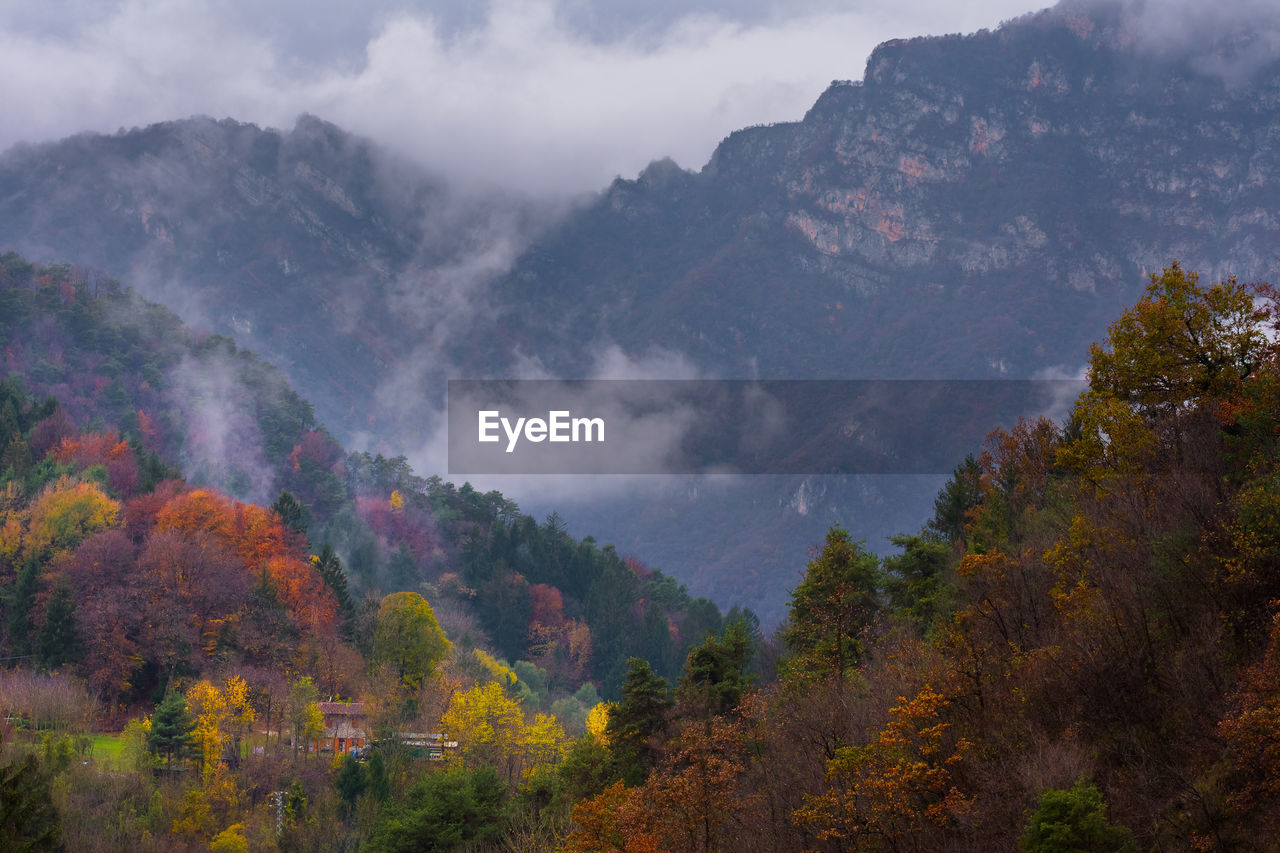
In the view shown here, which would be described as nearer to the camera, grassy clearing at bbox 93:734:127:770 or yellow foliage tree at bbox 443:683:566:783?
grassy clearing at bbox 93:734:127:770

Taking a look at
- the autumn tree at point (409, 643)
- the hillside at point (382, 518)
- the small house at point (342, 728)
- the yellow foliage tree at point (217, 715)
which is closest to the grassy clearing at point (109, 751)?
the yellow foliage tree at point (217, 715)

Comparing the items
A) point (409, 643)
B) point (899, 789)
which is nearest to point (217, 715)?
point (409, 643)

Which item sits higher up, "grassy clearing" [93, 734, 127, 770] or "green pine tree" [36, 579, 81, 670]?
"green pine tree" [36, 579, 81, 670]

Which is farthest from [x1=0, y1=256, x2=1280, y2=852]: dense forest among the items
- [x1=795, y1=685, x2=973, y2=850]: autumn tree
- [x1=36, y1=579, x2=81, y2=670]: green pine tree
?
[x1=36, y1=579, x2=81, y2=670]: green pine tree

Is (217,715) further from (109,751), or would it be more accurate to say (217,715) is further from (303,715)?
(109,751)

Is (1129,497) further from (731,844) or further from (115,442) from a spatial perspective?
(115,442)

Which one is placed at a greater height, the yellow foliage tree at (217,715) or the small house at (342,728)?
the yellow foliage tree at (217,715)

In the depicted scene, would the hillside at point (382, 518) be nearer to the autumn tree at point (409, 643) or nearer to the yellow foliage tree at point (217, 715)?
the autumn tree at point (409, 643)

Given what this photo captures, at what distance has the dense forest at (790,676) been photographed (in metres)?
27.1

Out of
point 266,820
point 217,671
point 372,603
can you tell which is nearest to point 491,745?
point 266,820

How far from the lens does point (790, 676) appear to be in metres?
50.9

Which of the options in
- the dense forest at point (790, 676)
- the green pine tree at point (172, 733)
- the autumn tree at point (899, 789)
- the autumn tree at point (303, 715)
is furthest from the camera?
the autumn tree at point (303, 715)

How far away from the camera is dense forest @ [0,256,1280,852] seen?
2709cm

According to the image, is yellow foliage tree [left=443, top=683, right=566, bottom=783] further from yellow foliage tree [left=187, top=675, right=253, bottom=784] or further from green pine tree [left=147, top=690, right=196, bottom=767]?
green pine tree [left=147, top=690, right=196, bottom=767]
